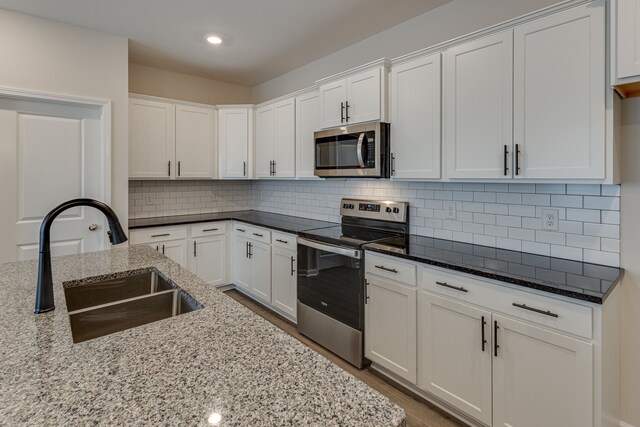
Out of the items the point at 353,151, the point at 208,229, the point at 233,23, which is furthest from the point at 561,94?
the point at 208,229

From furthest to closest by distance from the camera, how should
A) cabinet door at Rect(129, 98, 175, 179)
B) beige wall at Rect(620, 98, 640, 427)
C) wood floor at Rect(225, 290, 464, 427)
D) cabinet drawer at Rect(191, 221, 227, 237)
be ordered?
1. cabinet drawer at Rect(191, 221, 227, 237)
2. cabinet door at Rect(129, 98, 175, 179)
3. wood floor at Rect(225, 290, 464, 427)
4. beige wall at Rect(620, 98, 640, 427)

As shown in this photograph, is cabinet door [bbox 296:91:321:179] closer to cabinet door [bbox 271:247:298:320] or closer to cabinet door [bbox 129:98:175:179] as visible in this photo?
cabinet door [bbox 271:247:298:320]

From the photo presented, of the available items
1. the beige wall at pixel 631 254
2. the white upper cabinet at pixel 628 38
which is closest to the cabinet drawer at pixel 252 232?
the beige wall at pixel 631 254

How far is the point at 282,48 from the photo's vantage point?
3.45 m

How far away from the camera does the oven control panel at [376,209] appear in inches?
112

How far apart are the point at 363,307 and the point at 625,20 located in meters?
2.07

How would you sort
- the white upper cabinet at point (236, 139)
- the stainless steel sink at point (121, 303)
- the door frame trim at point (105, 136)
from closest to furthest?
the stainless steel sink at point (121, 303) → the door frame trim at point (105, 136) → the white upper cabinet at point (236, 139)

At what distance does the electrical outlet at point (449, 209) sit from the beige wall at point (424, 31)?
4.12 ft

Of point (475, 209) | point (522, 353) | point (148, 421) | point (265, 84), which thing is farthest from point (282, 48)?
point (148, 421)

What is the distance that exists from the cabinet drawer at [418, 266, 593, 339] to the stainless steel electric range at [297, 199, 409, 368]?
1.97 ft

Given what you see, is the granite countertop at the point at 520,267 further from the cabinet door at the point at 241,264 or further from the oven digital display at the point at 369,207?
the cabinet door at the point at 241,264

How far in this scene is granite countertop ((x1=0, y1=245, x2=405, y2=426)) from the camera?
2.11 feet

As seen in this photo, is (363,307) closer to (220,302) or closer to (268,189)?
(220,302)

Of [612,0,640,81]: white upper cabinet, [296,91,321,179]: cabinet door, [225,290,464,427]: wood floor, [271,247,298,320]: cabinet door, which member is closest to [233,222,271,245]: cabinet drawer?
[271,247,298,320]: cabinet door
